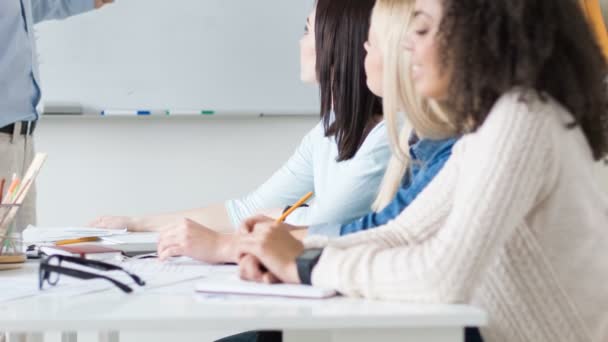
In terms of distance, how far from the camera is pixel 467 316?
856mm

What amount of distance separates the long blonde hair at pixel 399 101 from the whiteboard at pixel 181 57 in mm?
1665

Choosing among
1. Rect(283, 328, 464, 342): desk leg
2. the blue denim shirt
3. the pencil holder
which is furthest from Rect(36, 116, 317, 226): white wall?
Rect(283, 328, 464, 342): desk leg

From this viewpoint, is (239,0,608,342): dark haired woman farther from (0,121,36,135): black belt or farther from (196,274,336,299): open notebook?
(0,121,36,135): black belt

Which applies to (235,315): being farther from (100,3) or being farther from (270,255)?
(100,3)

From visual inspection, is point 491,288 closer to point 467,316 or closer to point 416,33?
point 467,316

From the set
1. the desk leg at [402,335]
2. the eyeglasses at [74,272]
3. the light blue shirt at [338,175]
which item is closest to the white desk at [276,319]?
the desk leg at [402,335]

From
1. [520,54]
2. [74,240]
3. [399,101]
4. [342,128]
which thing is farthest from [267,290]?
[342,128]

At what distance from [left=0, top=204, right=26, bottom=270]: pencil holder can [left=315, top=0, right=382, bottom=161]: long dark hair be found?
0.84 meters

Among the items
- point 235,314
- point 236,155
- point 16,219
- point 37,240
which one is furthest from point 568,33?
point 236,155

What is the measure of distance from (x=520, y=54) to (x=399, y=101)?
0.45 m

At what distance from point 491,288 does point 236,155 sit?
2429 mm

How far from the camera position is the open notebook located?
996 millimetres

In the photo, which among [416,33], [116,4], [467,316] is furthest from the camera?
[116,4]

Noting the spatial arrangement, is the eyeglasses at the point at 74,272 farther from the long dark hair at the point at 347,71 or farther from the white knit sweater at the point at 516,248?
the long dark hair at the point at 347,71
